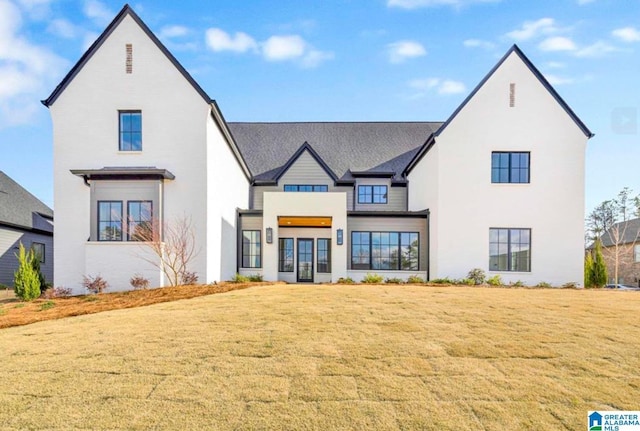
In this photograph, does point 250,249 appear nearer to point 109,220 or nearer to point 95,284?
point 109,220

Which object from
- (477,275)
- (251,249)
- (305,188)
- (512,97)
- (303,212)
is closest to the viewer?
(477,275)

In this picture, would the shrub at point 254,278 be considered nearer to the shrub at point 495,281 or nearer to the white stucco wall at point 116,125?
the white stucco wall at point 116,125

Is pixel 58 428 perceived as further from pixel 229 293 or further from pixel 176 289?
pixel 176 289

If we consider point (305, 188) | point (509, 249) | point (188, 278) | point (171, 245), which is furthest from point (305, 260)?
point (509, 249)

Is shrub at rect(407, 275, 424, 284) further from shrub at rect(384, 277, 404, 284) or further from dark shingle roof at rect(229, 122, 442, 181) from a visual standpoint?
dark shingle roof at rect(229, 122, 442, 181)

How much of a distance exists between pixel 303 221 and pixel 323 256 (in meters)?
2.08

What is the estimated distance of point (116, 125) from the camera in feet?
43.3

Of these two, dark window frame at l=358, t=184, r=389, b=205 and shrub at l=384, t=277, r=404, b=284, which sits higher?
dark window frame at l=358, t=184, r=389, b=205

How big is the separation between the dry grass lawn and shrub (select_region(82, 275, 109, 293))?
188 inches

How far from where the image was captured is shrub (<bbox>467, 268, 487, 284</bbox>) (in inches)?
559

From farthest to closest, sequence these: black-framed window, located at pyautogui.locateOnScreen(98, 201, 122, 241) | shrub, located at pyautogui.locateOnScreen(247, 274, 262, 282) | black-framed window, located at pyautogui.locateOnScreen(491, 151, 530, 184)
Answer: shrub, located at pyautogui.locateOnScreen(247, 274, 262, 282) → black-framed window, located at pyautogui.locateOnScreen(491, 151, 530, 184) → black-framed window, located at pyautogui.locateOnScreen(98, 201, 122, 241)

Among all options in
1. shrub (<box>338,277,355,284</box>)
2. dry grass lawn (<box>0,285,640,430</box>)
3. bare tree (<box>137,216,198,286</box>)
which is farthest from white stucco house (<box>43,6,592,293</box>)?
dry grass lawn (<box>0,285,640,430</box>)

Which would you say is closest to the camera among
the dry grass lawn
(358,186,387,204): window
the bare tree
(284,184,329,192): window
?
the dry grass lawn

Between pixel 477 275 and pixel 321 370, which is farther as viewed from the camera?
pixel 477 275
